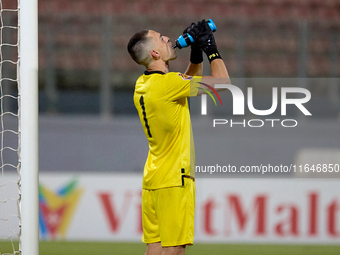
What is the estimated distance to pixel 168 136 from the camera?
6.48ft

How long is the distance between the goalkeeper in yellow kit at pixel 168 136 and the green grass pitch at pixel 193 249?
5.08 ft

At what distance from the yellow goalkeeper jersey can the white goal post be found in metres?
0.48

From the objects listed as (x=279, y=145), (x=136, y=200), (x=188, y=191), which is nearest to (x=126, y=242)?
(x=136, y=200)

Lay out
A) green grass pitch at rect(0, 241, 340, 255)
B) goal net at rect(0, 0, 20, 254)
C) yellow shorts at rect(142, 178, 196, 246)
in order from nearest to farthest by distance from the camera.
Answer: yellow shorts at rect(142, 178, 196, 246) < green grass pitch at rect(0, 241, 340, 255) < goal net at rect(0, 0, 20, 254)

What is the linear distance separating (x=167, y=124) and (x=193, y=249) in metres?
1.90

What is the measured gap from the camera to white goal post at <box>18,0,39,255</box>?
1949 millimetres

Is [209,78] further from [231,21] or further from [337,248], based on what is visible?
[231,21]

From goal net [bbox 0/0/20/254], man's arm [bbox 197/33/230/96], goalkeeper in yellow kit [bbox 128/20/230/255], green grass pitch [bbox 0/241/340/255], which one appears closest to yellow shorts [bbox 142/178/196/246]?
goalkeeper in yellow kit [bbox 128/20/230/255]

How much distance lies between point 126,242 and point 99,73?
62.0 inches

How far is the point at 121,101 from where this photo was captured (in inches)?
167

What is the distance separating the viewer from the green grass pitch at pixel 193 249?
3.43 meters

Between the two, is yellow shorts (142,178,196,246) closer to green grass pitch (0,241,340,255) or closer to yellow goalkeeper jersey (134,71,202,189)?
yellow goalkeeper jersey (134,71,202,189)

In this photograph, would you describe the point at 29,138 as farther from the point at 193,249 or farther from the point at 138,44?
the point at 193,249

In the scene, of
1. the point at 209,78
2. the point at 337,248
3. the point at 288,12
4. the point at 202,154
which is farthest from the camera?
the point at 288,12
